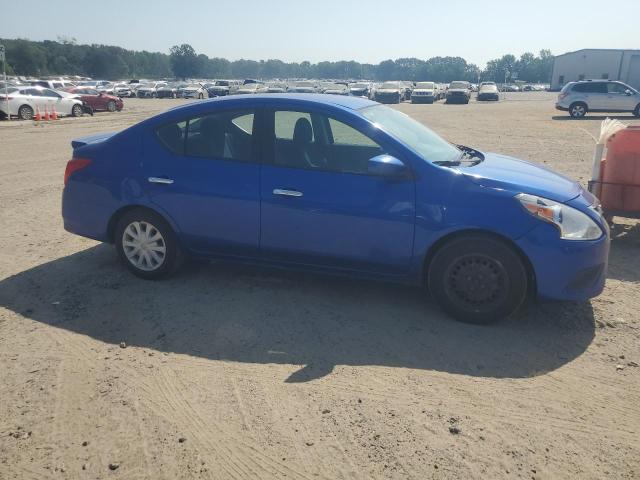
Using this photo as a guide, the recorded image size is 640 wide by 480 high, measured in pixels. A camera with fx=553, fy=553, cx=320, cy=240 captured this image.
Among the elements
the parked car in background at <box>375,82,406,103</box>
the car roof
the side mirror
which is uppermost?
the car roof

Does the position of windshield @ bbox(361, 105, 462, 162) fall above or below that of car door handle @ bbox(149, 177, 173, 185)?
above

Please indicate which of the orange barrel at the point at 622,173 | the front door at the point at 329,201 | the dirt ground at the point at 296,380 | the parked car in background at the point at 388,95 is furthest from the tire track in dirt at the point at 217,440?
the parked car in background at the point at 388,95

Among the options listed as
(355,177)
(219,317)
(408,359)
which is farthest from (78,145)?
(408,359)

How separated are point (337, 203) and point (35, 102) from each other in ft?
84.7

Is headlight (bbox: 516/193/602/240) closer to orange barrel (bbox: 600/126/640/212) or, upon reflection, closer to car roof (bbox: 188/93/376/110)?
car roof (bbox: 188/93/376/110)

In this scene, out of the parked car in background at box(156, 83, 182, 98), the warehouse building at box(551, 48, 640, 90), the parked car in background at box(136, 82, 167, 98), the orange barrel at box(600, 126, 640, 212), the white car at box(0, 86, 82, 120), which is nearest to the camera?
the orange barrel at box(600, 126, 640, 212)

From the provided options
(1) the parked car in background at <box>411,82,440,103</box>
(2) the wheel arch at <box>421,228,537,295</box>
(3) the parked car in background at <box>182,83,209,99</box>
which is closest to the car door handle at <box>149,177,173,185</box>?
(2) the wheel arch at <box>421,228,537,295</box>

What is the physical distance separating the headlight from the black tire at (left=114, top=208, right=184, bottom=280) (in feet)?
10.0

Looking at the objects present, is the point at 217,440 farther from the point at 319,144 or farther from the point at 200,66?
the point at 200,66

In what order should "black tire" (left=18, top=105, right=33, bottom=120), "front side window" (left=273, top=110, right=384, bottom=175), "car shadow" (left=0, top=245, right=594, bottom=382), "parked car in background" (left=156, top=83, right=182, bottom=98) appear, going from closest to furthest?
"car shadow" (left=0, top=245, right=594, bottom=382) < "front side window" (left=273, top=110, right=384, bottom=175) < "black tire" (left=18, top=105, right=33, bottom=120) < "parked car in background" (left=156, top=83, right=182, bottom=98)

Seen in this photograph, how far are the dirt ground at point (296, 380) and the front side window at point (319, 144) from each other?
3.91 feet

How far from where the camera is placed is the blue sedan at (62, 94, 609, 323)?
421 cm

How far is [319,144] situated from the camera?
189 inches

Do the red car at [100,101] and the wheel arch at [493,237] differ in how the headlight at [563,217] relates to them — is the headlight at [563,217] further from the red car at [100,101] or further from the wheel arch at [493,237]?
the red car at [100,101]
